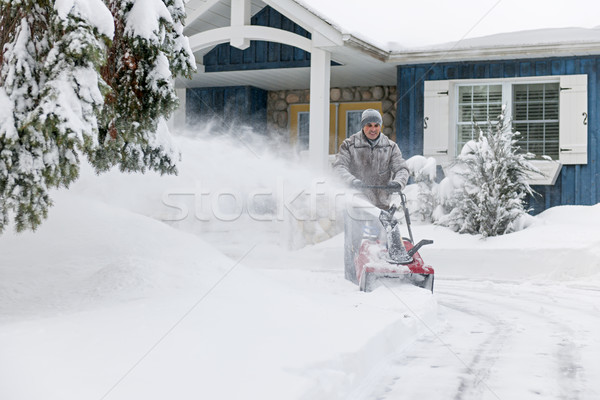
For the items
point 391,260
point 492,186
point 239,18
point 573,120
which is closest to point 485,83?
point 573,120

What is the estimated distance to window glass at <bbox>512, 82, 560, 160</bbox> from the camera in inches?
469

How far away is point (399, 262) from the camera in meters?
5.67

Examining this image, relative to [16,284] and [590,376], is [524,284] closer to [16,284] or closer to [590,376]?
[590,376]

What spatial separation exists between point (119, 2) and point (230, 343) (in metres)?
2.52

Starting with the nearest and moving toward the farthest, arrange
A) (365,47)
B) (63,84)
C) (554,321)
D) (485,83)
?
(63,84) < (554,321) < (365,47) < (485,83)

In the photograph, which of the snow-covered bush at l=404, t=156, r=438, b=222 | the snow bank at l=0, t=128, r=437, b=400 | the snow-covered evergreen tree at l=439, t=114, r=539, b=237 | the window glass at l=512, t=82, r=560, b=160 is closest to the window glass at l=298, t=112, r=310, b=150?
the snow-covered bush at l=404, t=156, r=438, b=222

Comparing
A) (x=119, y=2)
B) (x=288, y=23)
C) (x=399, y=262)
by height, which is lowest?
(x=399, y=262)

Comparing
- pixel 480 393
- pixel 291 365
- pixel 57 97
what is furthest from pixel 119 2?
pixel 480 393

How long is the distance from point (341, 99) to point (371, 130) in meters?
8.37

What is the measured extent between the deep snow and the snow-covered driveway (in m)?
0.13

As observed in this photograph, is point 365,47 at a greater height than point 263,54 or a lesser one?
lesser

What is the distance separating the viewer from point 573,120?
37.6ft

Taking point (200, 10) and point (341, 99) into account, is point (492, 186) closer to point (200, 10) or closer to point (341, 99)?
point (341, 99)

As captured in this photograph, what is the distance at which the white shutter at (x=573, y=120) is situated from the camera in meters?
11.4
